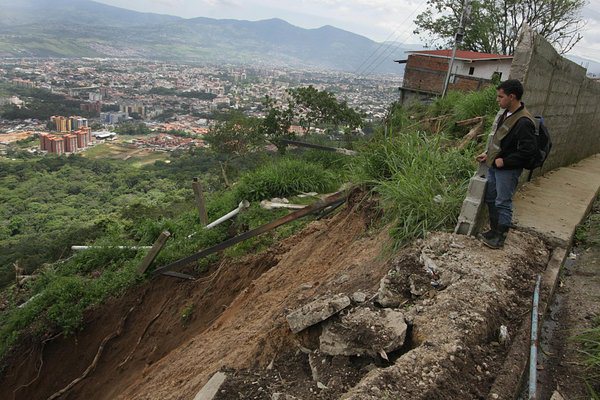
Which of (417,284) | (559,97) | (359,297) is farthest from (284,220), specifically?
(559,97)

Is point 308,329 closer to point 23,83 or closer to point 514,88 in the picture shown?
point 514,88

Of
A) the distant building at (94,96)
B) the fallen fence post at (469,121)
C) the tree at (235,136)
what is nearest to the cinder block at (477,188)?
the fallen fence post at (469,121)

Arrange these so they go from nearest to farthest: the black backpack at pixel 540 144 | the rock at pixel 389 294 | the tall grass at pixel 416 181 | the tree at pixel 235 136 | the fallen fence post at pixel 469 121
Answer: the rock at pixel 389 294 < the black backpack at pixel 540 144 < the tall grass at pixel 416 181 < the fallen fence post at pixel 469 121 < the tree at pixel 235 136

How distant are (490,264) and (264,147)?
39.4ft

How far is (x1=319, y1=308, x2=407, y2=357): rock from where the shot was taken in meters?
2.60

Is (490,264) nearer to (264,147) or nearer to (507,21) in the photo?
(264,147)

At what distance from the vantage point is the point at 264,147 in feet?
48.9

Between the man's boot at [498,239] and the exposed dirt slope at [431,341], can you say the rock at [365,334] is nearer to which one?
the exposed dirt slope at [431,341]

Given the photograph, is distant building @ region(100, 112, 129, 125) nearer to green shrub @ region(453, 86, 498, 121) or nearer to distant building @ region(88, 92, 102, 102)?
distant building @ region(88, 92, 102, 102)

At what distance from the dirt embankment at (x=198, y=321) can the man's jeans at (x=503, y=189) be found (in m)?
1.16

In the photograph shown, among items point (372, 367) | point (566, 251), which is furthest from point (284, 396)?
point (566, 251)

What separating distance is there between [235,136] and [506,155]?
1326cm

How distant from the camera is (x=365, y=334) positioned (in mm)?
2662

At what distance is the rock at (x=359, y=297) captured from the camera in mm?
3106
